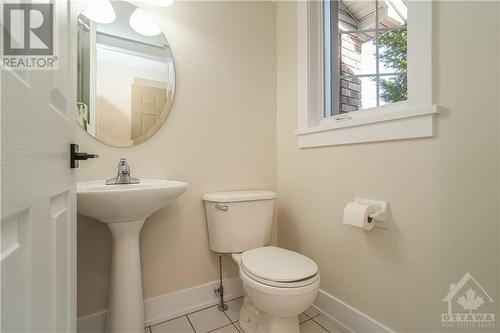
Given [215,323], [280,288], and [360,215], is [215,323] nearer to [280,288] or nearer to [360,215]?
[280,288]

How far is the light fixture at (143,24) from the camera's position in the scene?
1.32 m

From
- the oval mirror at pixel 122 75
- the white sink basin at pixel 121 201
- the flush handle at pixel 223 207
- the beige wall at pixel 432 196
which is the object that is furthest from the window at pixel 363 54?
the white sink basin at pixel 121 201

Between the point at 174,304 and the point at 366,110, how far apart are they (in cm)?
156

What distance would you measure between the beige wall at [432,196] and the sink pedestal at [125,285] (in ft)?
3.31

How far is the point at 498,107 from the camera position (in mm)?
795

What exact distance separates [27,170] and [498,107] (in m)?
1.27

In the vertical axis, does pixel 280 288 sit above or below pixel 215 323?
above

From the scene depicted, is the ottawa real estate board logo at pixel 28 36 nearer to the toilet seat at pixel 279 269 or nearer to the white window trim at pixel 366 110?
the toilet seat at pixel 279 269

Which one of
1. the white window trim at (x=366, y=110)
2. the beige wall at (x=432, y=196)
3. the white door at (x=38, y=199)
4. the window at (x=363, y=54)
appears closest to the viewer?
the white door at (x=38, y=199)

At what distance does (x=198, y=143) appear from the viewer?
1489 mm

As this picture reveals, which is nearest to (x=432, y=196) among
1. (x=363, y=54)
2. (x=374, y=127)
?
(x=374, y=127)

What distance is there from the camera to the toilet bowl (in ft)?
3.24

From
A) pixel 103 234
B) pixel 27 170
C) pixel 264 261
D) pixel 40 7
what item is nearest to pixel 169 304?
pixel 103 234

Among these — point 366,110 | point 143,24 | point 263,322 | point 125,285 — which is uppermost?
point 143,24
